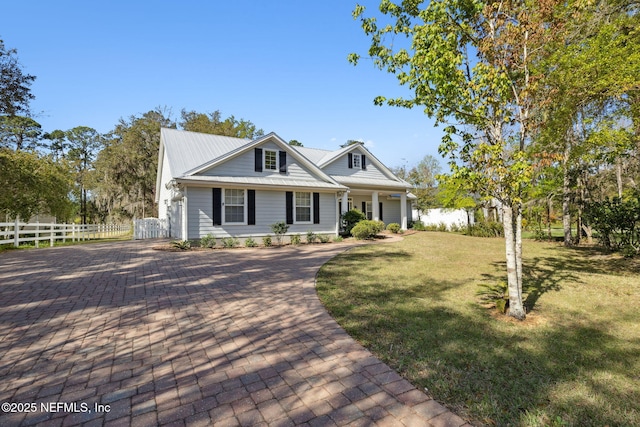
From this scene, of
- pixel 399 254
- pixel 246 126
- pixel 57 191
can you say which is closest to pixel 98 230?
pixel 57 191

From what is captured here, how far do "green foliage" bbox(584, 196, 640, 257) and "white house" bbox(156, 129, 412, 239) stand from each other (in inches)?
418

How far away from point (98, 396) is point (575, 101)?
9634 millimetres

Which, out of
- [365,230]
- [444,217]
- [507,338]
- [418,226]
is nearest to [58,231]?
[365,230]

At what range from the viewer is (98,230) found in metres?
22.2

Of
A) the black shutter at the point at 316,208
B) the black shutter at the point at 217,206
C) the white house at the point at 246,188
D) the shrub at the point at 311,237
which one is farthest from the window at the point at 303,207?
the black shutter at the point at 217,206

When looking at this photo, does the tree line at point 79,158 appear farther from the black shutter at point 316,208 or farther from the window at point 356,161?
the window at point 356,161

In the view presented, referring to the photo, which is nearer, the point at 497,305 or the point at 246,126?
the point at 497,305

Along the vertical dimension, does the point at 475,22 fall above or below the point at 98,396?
above

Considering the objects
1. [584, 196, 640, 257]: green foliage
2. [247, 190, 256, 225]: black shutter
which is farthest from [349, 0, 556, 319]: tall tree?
[247, 190, 256, 225]: black shutter

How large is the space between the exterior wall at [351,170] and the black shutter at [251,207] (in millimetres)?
6724

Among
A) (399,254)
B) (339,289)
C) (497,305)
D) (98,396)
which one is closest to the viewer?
(98,396)

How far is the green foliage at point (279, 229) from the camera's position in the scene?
14.1 meters

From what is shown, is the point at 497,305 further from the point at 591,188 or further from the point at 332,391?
the point at 591,188

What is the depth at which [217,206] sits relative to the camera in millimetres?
13023
